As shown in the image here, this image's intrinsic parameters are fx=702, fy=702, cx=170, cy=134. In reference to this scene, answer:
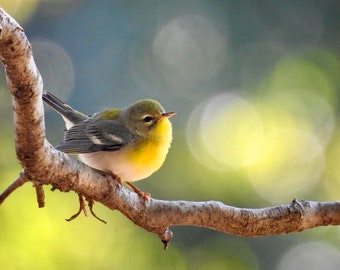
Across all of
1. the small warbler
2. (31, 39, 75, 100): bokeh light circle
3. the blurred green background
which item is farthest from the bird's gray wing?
(31, 39, 75, 100): bokeh light circle

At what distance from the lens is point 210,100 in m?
3.90

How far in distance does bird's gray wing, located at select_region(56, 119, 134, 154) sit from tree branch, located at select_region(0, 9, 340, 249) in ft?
1.52

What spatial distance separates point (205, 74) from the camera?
3.99 metres

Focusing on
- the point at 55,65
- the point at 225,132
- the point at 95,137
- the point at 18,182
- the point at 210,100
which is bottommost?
the point at 18,182

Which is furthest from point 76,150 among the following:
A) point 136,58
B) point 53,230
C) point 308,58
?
point 308,58

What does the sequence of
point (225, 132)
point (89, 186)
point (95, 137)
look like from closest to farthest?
point (89, 186) → point (95, 137) → point (225, 132)

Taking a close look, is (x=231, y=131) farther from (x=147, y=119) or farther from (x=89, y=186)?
(x=89, y=186)

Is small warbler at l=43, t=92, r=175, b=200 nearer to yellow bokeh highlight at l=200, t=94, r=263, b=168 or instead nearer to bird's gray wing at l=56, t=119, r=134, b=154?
bird's gray wing at l=56, t=119, r=134, b=154

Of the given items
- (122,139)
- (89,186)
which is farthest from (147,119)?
(89,186)

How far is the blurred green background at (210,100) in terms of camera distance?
3.60 meters

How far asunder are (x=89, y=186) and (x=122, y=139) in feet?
2.44

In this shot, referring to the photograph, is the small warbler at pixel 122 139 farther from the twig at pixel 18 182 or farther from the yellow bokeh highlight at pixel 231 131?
the yellow bokeh highlight at pixel 231 131

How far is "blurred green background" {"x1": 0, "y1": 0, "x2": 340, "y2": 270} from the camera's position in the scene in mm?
3600

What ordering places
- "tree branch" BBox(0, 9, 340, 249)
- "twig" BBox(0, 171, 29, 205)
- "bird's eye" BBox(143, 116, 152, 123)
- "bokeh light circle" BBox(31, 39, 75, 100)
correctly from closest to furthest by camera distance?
"tree branch" BBox(0, 9, 340, 249) < "twig" BBox(0, 171, 29, 205) < "bird's eye" BBox(143, 116, 152, 123) < "bokeh light circle" BBox(31, 39, 75, 100)
